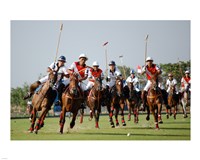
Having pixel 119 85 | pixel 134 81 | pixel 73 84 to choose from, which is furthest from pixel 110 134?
pixel 134 81

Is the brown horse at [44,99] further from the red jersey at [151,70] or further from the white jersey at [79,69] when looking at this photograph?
the red jersey at [151,70]

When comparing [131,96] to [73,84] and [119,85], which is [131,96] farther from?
[73,84]

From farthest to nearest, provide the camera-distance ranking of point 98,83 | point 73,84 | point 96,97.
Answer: point 96,97, point 98,83, point 73,84

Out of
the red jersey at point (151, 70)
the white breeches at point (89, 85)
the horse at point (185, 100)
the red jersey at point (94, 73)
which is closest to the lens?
the red jersey at point (151, 70)

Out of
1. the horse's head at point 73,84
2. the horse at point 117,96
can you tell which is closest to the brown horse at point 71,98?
the horse's head at point 73,84

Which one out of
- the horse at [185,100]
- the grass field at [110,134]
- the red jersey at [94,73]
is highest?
the red jersey at [94,73]

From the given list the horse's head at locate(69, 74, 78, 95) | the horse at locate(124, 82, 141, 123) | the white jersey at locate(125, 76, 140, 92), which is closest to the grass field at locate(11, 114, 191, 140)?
the horse's head at locate(69, 74, 78, 95)

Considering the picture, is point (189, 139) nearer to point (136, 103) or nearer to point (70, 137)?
point (70, 137)

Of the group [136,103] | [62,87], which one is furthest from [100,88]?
[136,103]

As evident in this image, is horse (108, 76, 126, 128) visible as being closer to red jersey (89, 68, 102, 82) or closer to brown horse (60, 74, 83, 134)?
red jersey (89, 68, 102, 82)

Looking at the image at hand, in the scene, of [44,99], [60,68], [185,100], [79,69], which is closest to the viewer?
[44,99]

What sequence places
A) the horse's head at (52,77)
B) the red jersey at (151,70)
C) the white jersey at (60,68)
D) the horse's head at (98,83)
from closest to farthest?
the horse's head at (52,77)
the white jersey at (60,68)
the red jersey at (151,70)
the horse's head at (98,83)

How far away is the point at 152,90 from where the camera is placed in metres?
17.8
